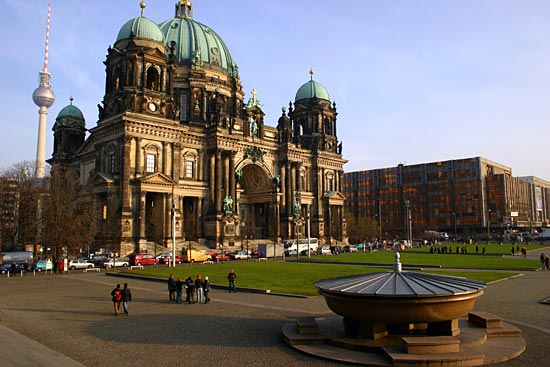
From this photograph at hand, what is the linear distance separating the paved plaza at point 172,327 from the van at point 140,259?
22.8m

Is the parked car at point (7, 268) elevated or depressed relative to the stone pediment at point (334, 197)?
depressed

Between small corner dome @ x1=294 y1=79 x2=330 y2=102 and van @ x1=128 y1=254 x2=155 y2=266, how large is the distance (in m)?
53.2

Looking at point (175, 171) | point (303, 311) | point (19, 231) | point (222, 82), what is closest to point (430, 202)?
point (222, 82)

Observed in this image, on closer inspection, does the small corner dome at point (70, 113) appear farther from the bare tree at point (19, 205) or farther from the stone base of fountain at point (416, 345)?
the stone base of fountain at point (416, 345)

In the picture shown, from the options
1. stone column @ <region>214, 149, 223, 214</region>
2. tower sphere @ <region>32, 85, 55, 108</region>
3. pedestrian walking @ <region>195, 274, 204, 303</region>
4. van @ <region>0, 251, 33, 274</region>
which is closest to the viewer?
pedestrian walking @ <region>195, 274, 204, 303</region>

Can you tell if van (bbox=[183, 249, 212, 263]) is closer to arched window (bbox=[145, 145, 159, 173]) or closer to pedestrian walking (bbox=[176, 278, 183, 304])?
arched window (bbox=[145, 145, 159, 173])

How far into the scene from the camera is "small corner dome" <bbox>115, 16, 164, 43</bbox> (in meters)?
66.5

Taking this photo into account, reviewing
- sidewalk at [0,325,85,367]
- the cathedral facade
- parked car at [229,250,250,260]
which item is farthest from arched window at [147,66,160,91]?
sidewalk at [0,325,85,367]

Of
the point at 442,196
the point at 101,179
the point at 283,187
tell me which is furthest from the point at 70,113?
the point at 442,196

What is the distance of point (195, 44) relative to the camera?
280 feet

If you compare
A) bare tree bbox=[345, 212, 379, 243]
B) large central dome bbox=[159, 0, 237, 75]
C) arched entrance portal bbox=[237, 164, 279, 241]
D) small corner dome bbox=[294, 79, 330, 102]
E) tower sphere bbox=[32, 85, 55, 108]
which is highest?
tower sphere bbox=[32, 85, 55, 108]

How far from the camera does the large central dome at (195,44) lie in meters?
84.2

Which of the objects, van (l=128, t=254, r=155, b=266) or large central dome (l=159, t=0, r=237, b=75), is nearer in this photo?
van (l=128, t=254, r=155, b=266)

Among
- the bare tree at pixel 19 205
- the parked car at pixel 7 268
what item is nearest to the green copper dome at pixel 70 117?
the bare tree at pixel 19 205
